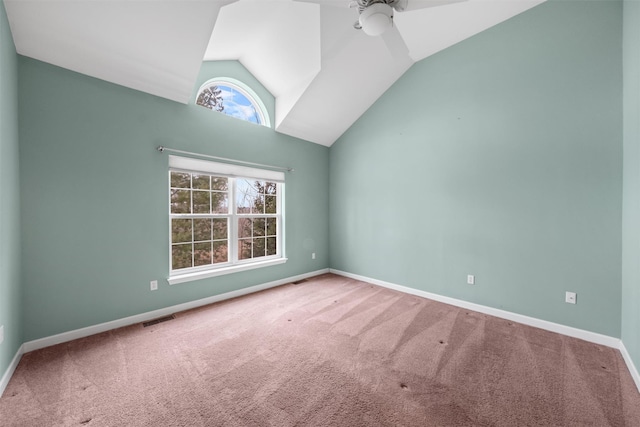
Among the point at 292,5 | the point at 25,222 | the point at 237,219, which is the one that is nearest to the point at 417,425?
the point at 237,219

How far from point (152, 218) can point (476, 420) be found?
3.33 metres

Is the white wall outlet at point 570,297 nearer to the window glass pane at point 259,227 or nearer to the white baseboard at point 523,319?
the white baseboard at point 523,319

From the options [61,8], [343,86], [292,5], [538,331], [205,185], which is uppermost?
[292,5]

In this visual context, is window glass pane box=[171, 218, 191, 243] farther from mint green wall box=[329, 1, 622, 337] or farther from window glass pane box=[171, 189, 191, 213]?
mint green wall box=[329, 1, 622, 337]

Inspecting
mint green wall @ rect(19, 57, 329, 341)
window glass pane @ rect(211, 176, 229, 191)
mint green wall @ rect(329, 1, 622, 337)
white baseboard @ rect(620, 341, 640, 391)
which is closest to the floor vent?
→ mint green wall @ rect(19, 57, 329, 341)

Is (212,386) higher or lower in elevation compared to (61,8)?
lower

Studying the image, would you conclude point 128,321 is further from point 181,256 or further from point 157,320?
point 181,256

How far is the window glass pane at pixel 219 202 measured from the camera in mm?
3289

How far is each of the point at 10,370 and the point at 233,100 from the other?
3456 millimetres

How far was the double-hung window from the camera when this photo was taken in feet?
9.82

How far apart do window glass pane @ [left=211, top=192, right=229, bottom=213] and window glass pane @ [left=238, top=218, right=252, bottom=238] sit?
0.28 meters

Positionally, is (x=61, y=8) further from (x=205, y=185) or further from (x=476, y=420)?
(x=476, y=420)

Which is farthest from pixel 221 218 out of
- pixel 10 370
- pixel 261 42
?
pixel 261 42

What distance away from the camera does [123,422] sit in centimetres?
141
